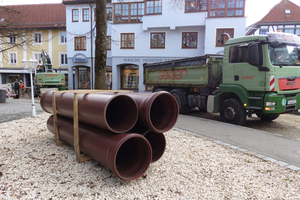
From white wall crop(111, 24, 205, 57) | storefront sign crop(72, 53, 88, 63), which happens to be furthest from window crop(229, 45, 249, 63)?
storefront sign crop(72, 53, 88, 63)

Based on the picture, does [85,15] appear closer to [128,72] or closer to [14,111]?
[128,72]

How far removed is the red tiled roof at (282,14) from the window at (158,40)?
14.6 m

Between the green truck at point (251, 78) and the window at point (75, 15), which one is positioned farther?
the window at point (75, 15)

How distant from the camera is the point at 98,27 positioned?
834cm

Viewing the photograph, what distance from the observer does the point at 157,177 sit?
3.37 metres

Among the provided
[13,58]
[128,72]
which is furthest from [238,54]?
[13,58]

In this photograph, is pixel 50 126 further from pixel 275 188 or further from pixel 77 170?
pixel 275 188

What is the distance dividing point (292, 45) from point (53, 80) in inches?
739

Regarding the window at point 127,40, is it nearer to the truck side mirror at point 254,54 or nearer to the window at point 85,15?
the window at point 85,15

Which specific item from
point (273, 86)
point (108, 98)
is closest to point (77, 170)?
point (108, 98)

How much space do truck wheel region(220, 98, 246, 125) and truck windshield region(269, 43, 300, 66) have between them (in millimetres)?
1693

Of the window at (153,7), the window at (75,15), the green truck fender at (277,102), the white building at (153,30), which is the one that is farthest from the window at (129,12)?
the green truck fender at (277,102)

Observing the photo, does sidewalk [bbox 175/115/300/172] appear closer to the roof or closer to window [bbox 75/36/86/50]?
window [bbox 75/36/86/50]

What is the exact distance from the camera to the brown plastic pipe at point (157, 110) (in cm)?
310
